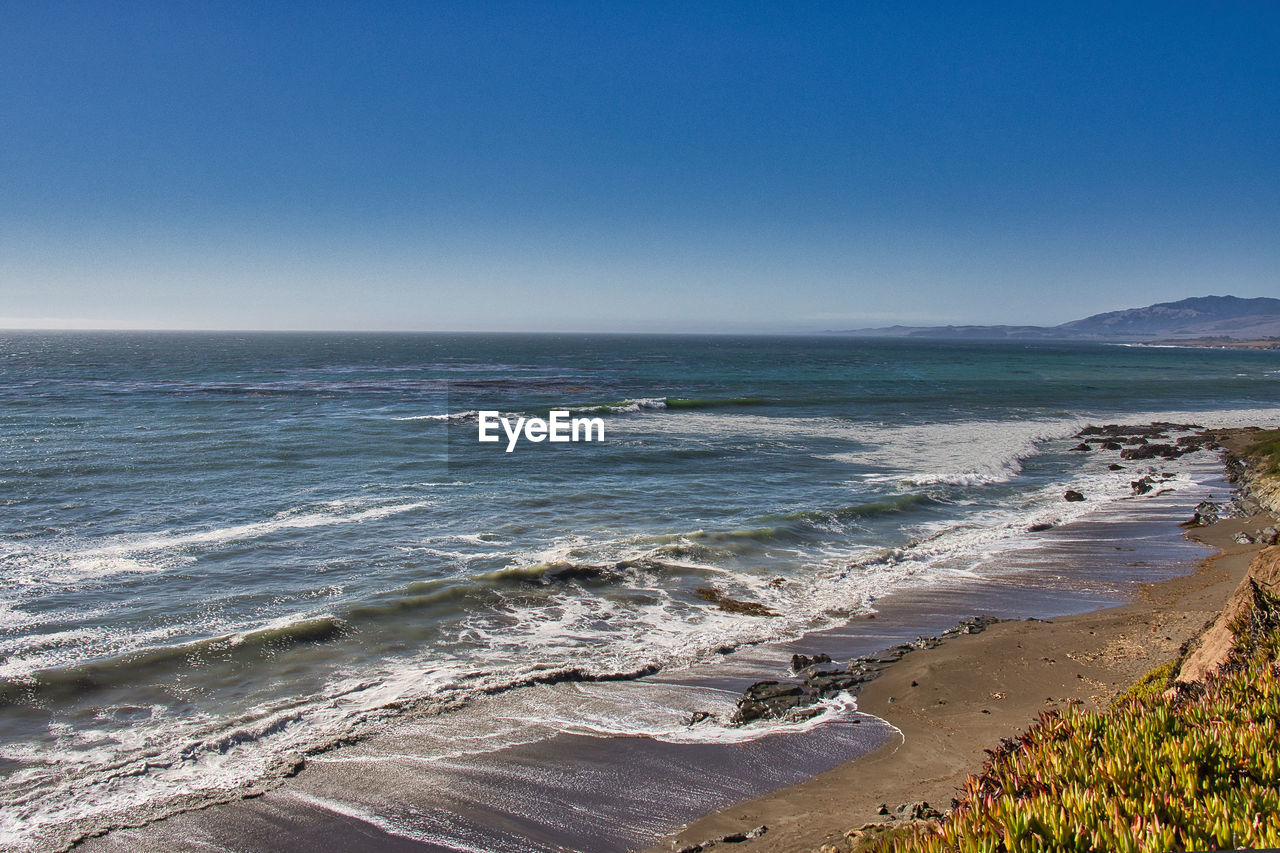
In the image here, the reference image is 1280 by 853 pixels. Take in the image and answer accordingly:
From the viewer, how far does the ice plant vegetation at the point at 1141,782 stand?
397 cm

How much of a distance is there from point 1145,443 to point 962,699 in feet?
109

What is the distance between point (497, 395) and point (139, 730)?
154 ft

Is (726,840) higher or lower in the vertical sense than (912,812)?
lower

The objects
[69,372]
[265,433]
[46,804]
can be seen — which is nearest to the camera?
[46,804]

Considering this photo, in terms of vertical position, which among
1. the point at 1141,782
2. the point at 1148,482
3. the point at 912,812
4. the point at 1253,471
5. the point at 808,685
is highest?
the point at 1141,782

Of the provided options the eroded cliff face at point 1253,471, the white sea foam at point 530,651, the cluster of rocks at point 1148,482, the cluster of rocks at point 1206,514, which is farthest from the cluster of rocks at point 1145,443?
the white sea foam at point 530,651

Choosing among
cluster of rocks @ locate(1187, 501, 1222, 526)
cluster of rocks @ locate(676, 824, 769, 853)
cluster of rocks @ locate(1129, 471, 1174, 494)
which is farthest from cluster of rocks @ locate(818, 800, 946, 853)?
cluster of rocks @ locate(1129, 471, 1174, 494)

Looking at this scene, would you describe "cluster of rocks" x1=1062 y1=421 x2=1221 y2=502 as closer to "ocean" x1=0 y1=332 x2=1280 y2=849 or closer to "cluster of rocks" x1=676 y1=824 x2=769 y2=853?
"ocean" x1=0 y1=332 x2=1280 y2=849

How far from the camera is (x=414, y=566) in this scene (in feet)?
50.9

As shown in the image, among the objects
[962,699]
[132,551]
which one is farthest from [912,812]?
[132,551]

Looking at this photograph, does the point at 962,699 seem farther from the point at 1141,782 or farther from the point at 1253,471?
the point at 1253,471

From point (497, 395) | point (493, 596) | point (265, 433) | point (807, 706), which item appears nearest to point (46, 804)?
point (493, 596)

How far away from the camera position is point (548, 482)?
2478 centimetres

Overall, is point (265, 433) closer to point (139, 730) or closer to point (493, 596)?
point (493, 596)
